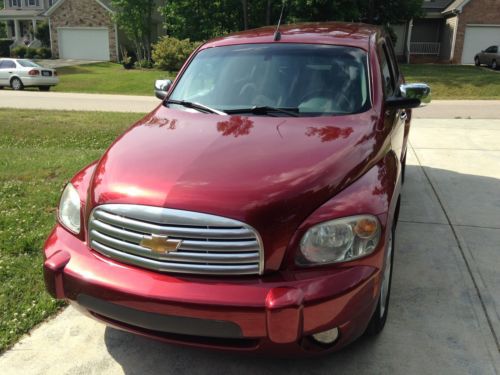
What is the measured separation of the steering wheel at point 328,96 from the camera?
3.62 meters

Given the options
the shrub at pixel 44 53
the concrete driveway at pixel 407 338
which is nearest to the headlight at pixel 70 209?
the concrete driveway at pixel 407 338

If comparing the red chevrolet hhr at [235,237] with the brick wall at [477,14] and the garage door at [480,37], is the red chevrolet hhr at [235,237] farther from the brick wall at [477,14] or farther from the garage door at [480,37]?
the garage door at [480,37]

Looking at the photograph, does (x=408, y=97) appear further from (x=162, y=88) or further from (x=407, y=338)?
(x=162, y=88)

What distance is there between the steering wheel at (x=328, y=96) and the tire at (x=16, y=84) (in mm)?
20963

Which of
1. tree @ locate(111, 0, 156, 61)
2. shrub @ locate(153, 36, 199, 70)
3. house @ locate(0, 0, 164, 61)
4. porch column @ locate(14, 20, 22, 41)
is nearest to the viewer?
shrub @ locate(153, 36, 199, 70)

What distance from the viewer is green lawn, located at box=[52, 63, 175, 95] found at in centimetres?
2129

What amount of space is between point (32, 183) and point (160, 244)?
433 cm

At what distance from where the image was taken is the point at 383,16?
87.8 ft

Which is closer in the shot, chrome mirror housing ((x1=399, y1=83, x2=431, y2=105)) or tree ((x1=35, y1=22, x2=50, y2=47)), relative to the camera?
chrome mirror housing ((x1=399, y1=83, x2=431, y2=105))

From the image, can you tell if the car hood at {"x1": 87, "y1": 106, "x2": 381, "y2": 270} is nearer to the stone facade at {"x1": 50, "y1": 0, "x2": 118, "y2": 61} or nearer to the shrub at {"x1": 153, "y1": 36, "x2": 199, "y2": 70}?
the shrub at {"x1": 153, "y1": 36, "x2": 199, "y2": 70}

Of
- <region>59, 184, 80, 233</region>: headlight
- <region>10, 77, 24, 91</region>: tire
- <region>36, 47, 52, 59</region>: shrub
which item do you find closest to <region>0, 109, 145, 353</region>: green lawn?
<region>59, 184, 80, 233</region>: headlight

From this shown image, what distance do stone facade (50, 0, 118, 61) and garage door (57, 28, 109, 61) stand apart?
362mm

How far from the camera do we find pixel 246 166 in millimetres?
2672

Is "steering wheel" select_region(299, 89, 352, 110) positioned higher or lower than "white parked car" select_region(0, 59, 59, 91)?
Result: higher
